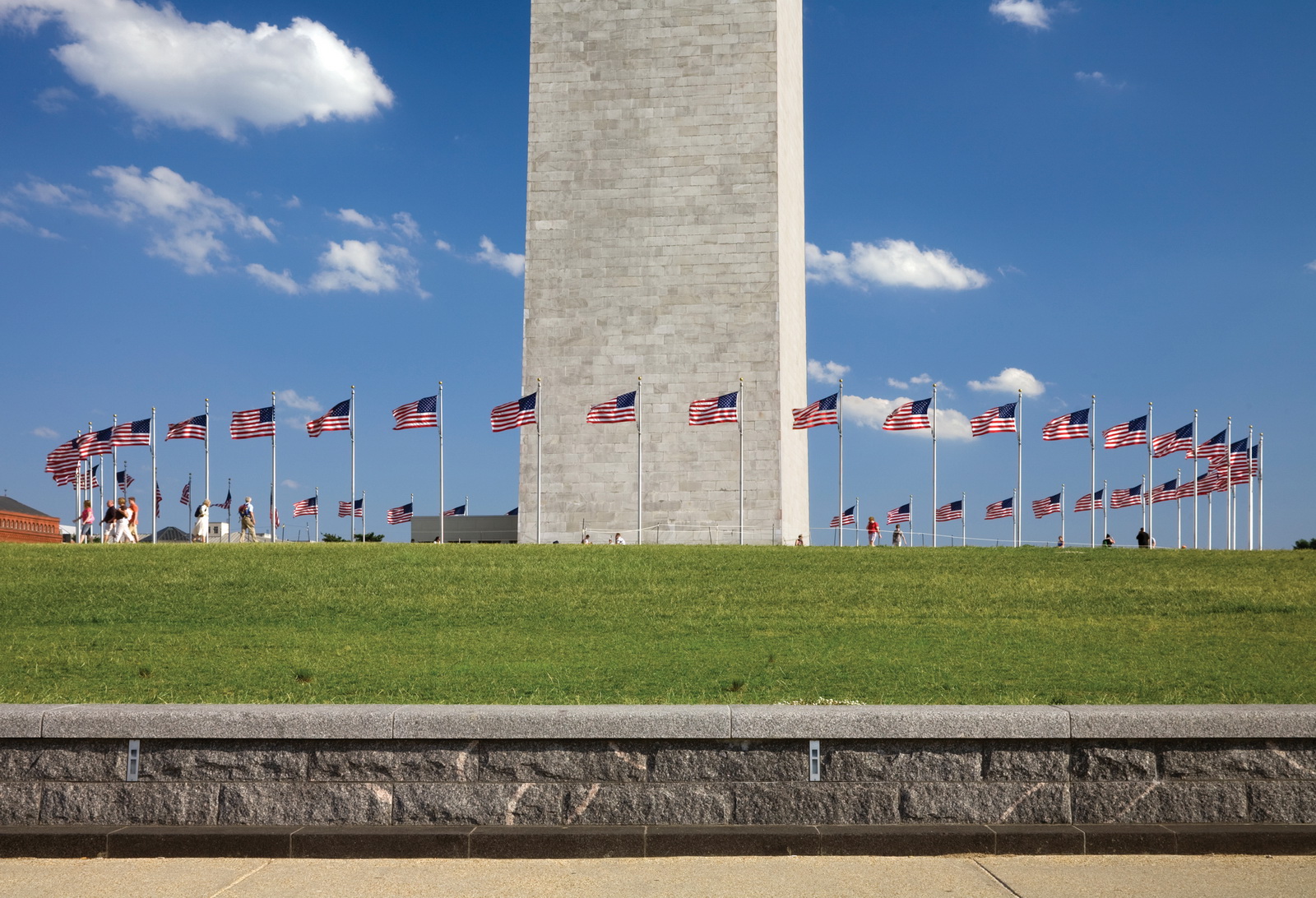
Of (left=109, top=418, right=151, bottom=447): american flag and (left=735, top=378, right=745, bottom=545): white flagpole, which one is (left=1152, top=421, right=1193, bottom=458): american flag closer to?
(left=735, top=378, right=745, bottom=545): white flagpole

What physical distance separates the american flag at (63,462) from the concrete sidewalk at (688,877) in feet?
129

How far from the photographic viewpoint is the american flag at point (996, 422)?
38.1 meters

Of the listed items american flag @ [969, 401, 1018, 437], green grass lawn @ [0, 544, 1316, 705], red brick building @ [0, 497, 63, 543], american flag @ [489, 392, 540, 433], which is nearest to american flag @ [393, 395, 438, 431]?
american flag @ [489, 392, 540, 433]

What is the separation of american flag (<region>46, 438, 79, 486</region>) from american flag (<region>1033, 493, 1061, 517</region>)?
145ft

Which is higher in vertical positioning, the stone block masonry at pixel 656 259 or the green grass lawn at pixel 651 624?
the stone block masonry at pixel 656 259

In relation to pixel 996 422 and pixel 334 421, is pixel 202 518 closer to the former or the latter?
pixel 334 421

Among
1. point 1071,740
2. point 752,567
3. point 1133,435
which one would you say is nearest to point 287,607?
point 752,567

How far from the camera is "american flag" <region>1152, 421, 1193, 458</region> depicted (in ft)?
140

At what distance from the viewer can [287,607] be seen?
20.5 meters

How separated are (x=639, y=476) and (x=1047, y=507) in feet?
81.2

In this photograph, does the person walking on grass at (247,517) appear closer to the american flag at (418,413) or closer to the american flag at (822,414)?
the american flag at (418,413)

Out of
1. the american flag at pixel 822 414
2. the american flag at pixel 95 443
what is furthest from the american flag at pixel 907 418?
the american flag at pixel 95 443

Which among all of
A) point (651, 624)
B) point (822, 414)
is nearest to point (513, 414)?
point (822, 414)

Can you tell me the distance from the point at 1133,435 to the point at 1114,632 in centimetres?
2576
